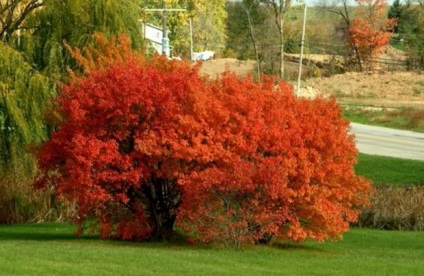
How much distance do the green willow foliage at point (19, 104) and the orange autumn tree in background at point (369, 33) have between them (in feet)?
212

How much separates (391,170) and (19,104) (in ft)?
50.9

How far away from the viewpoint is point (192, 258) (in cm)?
1513

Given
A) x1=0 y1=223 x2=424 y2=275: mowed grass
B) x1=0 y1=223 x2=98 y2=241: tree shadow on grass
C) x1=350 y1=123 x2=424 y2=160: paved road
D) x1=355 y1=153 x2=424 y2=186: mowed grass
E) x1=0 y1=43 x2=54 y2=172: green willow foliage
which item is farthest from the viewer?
x1=350 y1=123 x2=424 y2=160: paved road

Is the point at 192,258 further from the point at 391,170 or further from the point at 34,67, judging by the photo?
the point at 391,170

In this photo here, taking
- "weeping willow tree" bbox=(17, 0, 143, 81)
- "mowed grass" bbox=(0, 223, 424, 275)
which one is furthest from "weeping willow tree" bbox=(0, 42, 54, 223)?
"mowed grass" bbox=(0, 223, 424, 275)

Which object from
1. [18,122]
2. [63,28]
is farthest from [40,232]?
[63,28]

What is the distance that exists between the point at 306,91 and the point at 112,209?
4327 centimetres

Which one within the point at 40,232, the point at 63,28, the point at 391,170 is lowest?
the point at 391,170

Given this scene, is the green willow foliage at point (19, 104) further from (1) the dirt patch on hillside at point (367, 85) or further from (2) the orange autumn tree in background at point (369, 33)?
(2) the orange autumn tree in background at point (369, 33)

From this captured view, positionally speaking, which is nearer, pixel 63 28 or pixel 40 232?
pixel 40 232

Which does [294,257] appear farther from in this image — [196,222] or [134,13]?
[134,13]

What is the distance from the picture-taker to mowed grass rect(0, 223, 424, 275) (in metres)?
13.6

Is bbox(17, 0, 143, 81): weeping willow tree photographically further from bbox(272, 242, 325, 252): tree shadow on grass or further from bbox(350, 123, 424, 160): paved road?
bbox(350, 123, 424, 160): paved road

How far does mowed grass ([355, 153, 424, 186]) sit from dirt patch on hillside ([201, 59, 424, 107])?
102ft
